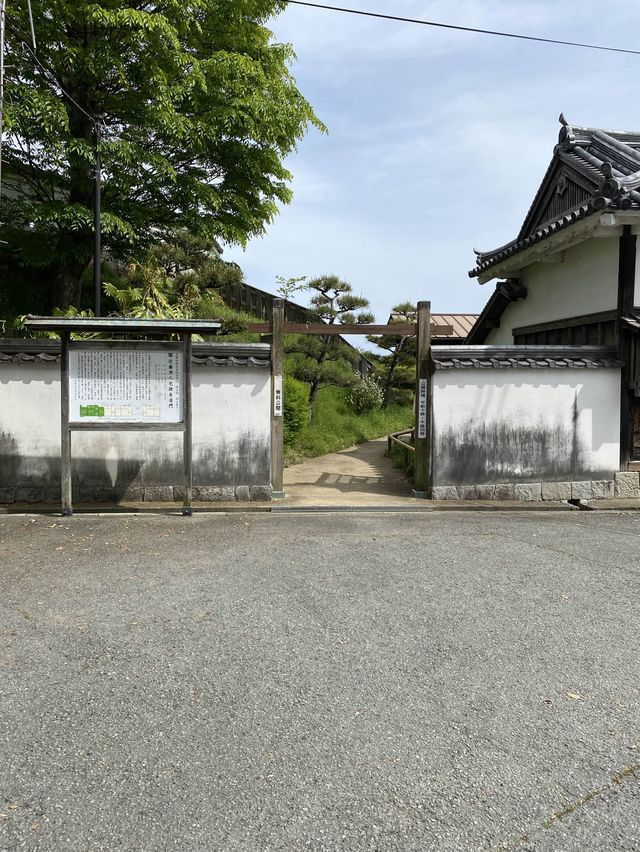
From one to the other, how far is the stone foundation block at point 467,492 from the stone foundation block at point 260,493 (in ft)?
9.17

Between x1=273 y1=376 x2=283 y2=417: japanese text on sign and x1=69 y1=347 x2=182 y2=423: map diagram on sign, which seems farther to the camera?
x1=273 y1=376 x2=283 y2=417: japanese text on sign

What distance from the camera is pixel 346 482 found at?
35.1 feet

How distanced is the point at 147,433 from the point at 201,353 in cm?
134

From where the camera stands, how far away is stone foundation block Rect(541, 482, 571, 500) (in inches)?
352

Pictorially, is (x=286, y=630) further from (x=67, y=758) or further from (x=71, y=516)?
(x=71, y=516)

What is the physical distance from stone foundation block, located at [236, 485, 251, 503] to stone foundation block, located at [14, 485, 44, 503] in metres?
2.67

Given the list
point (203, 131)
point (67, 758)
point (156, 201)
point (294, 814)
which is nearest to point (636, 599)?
point (294, 814)

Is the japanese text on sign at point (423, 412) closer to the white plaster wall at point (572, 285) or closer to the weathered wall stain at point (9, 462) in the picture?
the white plaster wall at point (572, 285)

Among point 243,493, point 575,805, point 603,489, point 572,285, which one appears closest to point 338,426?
point 572,285

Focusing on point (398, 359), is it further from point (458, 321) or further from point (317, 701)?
point (317, 701)

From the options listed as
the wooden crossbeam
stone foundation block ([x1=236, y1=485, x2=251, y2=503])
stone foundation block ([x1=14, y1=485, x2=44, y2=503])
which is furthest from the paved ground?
stone foundation block ([x1=14, y1=485, x2=44, y2=503])

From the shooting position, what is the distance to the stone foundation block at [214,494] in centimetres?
839

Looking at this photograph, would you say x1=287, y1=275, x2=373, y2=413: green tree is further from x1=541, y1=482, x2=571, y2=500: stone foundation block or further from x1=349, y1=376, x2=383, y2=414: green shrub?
x1=541, y1=482, x2=571, y2=500: stone foundation block

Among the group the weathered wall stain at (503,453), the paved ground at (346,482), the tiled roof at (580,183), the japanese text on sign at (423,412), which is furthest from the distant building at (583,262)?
the paved ground at (346,482)
